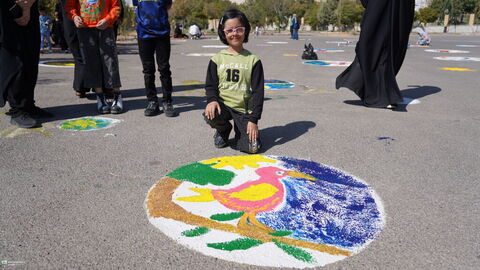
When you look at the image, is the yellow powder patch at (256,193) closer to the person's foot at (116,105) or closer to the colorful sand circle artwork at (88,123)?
the colorful sand circle artwork at (88,123)

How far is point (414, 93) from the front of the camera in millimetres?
6949

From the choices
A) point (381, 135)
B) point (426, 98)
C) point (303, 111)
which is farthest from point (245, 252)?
point (426, 98)

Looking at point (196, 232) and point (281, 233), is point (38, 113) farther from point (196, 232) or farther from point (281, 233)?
point (281, 233)

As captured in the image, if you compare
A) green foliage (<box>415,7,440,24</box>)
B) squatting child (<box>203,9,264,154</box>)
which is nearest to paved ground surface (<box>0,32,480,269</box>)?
squatting child (<box>203,9,264,154</box>)

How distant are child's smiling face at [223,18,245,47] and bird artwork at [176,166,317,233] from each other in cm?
138

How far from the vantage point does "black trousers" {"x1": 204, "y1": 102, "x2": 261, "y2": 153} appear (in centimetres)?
358

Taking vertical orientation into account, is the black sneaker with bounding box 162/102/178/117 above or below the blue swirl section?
above

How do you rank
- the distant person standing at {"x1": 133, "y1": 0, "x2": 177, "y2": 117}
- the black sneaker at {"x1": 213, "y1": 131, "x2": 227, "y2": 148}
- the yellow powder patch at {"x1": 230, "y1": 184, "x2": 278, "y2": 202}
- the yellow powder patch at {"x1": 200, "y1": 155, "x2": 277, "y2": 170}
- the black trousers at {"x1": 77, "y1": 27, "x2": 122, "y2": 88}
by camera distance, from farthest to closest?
the black trousers at {"x1": 77, "y1": 27, "x2": 122, "y2": 88}
the distant person standing at {"x1": 133, "y1": 0, "x2": 177, "y2": 117}
the black sneaker at {"x1": 213, "y1": 131, "x2": 227, "y2": 148}
the yellow powder patch at {"x1": 200, "y1": 155, "x2": 277, "y2": 170}
the yellow powder patch at {"x1": 230, "y1": 184, "x2": 278, "y2": 202}

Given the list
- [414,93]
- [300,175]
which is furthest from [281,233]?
[414,93]

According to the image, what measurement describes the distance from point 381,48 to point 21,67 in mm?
4929

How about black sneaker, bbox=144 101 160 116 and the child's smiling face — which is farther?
black sneaker, bbox=144 101 160 116

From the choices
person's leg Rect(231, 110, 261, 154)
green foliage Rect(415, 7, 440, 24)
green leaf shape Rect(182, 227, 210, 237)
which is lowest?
green leaf shape Rect(182, 227, 210, 237)

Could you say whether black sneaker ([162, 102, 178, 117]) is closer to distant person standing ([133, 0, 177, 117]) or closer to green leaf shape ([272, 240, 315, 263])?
distant person standing ([133, 0, 177, 117])

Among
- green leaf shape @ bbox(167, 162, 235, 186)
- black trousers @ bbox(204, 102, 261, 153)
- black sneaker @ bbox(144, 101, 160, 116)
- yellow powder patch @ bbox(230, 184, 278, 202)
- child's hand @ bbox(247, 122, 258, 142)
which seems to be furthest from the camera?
black sneaker @ bbox(144, 101, 160, 116)
